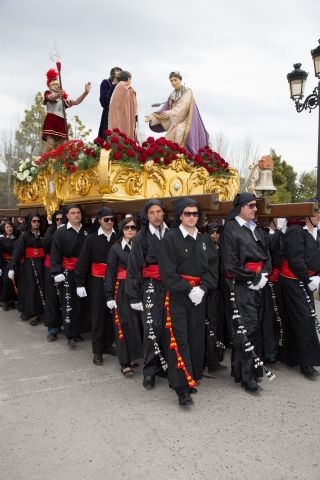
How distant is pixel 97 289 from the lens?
15.9 ft

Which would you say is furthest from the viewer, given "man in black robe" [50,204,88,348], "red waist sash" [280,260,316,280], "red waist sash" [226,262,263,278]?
"man in black robe" [50,204,88,348]

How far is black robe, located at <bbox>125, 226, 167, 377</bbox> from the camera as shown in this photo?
393cm

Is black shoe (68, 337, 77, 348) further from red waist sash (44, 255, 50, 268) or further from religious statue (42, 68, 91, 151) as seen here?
religious statue (42, 68, 91, 151)

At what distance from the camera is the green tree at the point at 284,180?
27125mm

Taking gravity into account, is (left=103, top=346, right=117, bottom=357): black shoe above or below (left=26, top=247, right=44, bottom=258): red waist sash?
below

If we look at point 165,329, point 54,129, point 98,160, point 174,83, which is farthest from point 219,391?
point 54,129

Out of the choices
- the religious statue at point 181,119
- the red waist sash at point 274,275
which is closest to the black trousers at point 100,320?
the red waist sash at point 274,275

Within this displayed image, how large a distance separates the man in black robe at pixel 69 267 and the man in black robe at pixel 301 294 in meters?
2.54

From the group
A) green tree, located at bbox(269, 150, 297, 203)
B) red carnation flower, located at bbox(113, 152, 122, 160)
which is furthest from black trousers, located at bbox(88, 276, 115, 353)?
green tree, located at bbox(269, 150, 297, 203)

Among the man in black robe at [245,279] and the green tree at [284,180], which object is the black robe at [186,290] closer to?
the man in black robe at [245,279]

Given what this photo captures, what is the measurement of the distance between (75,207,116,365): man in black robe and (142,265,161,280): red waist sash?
2.81ft

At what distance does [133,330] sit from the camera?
14.6 feet

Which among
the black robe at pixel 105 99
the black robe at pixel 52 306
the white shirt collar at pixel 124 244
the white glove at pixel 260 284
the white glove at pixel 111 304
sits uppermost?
the black robe at pixel 105 99

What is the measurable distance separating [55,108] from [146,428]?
18.7 ft
